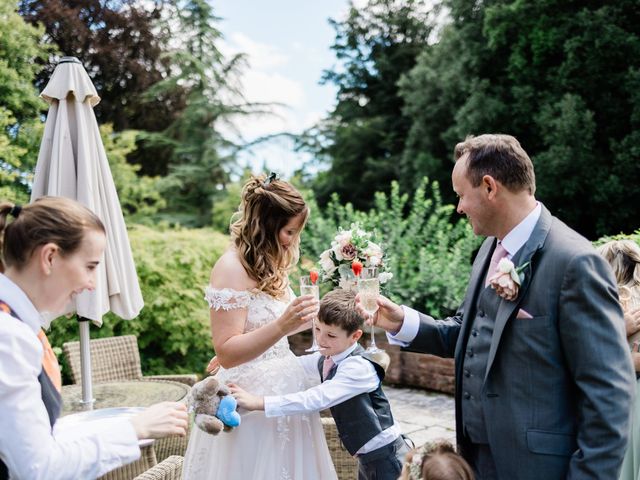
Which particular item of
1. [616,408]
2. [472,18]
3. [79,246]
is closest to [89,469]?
[79,246]

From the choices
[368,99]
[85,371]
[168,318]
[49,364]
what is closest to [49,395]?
[49,364]

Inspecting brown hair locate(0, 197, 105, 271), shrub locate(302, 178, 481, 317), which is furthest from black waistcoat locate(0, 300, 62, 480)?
shrub locate(302, 178, 481, 317)

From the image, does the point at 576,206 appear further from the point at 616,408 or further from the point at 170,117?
the point at 616,408

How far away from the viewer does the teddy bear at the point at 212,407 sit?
242 centimetres

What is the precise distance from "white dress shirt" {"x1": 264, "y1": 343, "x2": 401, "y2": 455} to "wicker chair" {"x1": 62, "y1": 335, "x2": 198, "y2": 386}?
112 inches

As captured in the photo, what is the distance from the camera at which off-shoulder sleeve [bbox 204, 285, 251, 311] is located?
2648 mm

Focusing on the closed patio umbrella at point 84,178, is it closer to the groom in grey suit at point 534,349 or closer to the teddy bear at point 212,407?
the teddy bear at point 212,407

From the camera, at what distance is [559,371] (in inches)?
75.5

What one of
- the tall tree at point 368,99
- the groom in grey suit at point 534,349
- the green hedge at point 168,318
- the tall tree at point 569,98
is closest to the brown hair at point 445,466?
the groom in grey suit at point 534,349

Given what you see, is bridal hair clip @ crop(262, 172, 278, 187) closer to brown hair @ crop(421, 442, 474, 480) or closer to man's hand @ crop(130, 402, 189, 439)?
man's hand @ crop(130, 402, 189, 439)

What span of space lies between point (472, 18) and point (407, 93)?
2944 mm

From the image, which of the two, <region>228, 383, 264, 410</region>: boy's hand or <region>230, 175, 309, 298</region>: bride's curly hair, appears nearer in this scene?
<region>228, 383, 264, 410</region>: boy's hand

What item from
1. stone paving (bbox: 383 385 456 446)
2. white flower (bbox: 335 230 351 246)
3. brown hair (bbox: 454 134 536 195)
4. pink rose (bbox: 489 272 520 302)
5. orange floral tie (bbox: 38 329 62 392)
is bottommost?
stone paving (bbox: 383 385 456 446)

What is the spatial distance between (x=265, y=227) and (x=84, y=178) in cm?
171
